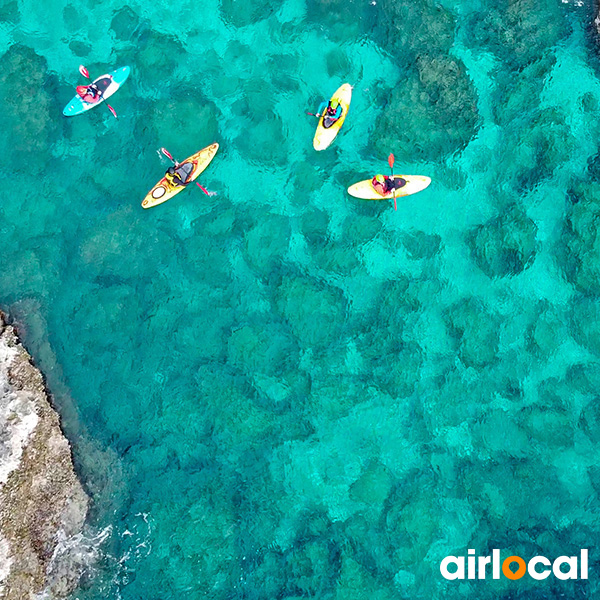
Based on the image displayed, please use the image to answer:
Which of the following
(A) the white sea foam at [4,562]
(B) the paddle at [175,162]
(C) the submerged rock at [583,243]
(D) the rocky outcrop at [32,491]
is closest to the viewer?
(A) the white sea foam at [4,562]

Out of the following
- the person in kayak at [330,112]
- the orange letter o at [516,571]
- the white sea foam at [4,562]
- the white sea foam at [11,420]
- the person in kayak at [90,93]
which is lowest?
the white sea foam at [4,562]

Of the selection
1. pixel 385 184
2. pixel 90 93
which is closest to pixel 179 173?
pixel 90 93

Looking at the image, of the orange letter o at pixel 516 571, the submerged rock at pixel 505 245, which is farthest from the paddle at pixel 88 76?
the orange letter o at pixel 516 571

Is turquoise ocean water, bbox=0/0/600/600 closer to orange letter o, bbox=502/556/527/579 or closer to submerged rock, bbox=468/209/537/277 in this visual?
submerged rock, bbox=468/209/537/277

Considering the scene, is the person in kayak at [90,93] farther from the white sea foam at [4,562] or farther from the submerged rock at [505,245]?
the white sea foam at [4,562]

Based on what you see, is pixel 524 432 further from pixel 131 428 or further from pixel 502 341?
pixel 131 428

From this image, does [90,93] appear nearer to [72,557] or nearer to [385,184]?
[385,184]
